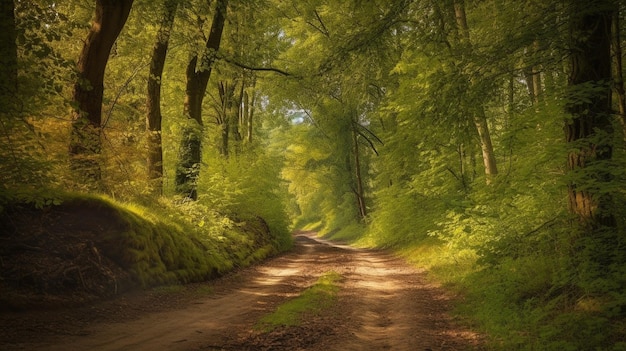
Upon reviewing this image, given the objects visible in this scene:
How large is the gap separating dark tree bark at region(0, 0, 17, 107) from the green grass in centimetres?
487

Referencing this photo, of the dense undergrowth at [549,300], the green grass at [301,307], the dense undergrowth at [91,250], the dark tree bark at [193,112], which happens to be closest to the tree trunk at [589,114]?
the dense undergrowth at [549,300]

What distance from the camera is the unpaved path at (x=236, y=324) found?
5.54 m

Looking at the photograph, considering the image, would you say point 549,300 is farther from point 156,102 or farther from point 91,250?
point 156,102

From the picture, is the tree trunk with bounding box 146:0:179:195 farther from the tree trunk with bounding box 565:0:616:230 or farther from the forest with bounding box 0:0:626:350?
the tree trunk with bounding box 565:0:616:230

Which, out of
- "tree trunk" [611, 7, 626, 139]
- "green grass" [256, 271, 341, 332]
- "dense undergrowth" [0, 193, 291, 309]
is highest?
"tree trunk" [611, 7, 626, 139]

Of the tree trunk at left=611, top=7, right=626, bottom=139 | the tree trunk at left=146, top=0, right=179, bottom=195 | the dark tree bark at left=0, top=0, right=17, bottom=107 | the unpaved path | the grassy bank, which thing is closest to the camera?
the grassy bank

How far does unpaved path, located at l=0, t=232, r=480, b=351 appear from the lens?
5.54 m

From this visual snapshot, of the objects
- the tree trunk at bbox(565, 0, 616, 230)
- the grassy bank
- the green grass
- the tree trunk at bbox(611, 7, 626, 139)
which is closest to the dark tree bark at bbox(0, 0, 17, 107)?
the green grass

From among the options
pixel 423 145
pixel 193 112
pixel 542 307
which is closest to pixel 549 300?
pixel 542 307

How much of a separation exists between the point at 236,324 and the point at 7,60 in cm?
513

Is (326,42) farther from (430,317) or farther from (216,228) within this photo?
(430,317)

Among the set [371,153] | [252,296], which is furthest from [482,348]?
[371,153]

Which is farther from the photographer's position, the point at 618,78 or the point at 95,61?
the point at 95,61

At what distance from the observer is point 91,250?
7.94m
